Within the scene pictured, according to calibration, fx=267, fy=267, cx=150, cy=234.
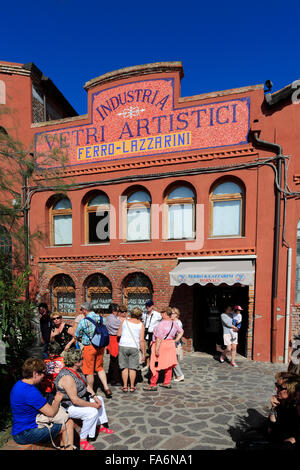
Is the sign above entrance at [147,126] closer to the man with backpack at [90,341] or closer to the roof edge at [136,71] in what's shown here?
the roof edge at [136,71]

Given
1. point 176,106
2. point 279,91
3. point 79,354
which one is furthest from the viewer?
point 176,106

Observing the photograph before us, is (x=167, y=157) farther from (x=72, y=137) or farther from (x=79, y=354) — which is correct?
(x=79, y=354)

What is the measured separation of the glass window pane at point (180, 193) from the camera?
29.8ft

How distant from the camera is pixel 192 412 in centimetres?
477

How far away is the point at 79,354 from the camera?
372 centimetres

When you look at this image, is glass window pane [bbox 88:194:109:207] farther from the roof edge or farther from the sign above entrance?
the roof edge

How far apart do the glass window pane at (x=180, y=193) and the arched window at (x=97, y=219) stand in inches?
98.3

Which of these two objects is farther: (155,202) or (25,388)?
(155,202)

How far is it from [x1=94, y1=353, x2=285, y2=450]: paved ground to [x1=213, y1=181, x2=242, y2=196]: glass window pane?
17.2 ft

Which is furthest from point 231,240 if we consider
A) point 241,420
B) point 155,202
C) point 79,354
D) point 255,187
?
point 79,354

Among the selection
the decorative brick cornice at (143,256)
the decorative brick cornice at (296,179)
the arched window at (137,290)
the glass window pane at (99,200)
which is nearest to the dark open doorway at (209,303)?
the decorative brick cornice at (143,256)

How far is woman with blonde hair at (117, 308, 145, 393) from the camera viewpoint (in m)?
5.39

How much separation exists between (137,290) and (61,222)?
414cm

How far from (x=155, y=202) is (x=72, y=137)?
13.8 feet
